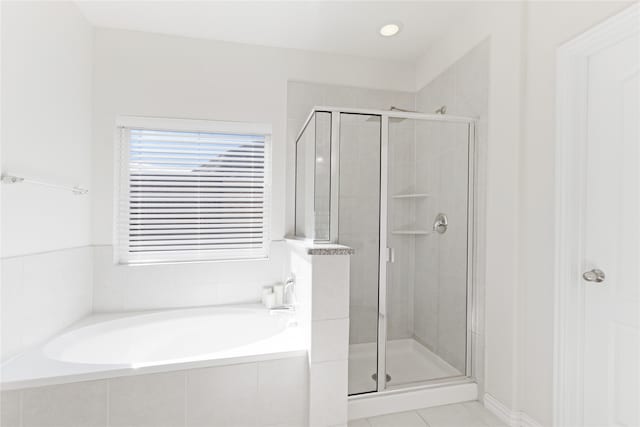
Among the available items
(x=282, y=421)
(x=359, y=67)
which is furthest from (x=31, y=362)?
(x=359, y=67)

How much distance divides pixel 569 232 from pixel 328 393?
1.44 m

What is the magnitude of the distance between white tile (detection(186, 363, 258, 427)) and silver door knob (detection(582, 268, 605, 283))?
5.35 ft

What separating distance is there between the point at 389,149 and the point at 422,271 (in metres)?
0.84

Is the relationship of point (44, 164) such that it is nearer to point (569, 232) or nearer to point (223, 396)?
point (223, 396)

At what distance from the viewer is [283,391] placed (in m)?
1.68

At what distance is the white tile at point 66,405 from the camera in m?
1.38

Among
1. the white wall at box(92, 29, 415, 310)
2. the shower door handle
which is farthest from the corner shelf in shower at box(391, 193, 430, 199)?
the white wall at box(92, 29, 415, 310)

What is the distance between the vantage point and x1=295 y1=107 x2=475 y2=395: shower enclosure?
1.93m

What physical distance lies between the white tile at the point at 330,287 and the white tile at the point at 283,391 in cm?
28

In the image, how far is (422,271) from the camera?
2162 millimetres

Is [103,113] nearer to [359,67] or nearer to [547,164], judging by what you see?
[359,67]

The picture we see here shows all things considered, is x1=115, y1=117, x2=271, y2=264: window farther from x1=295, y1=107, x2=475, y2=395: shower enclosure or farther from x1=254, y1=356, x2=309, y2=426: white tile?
x1=254, y1=356, x2=309, y2=426: white tile

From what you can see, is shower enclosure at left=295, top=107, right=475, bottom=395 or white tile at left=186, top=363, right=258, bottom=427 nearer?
white tile at left=186, top=363, right=258, bottom=427

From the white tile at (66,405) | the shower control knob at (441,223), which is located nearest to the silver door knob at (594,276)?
the shower control knob at (441,223)
